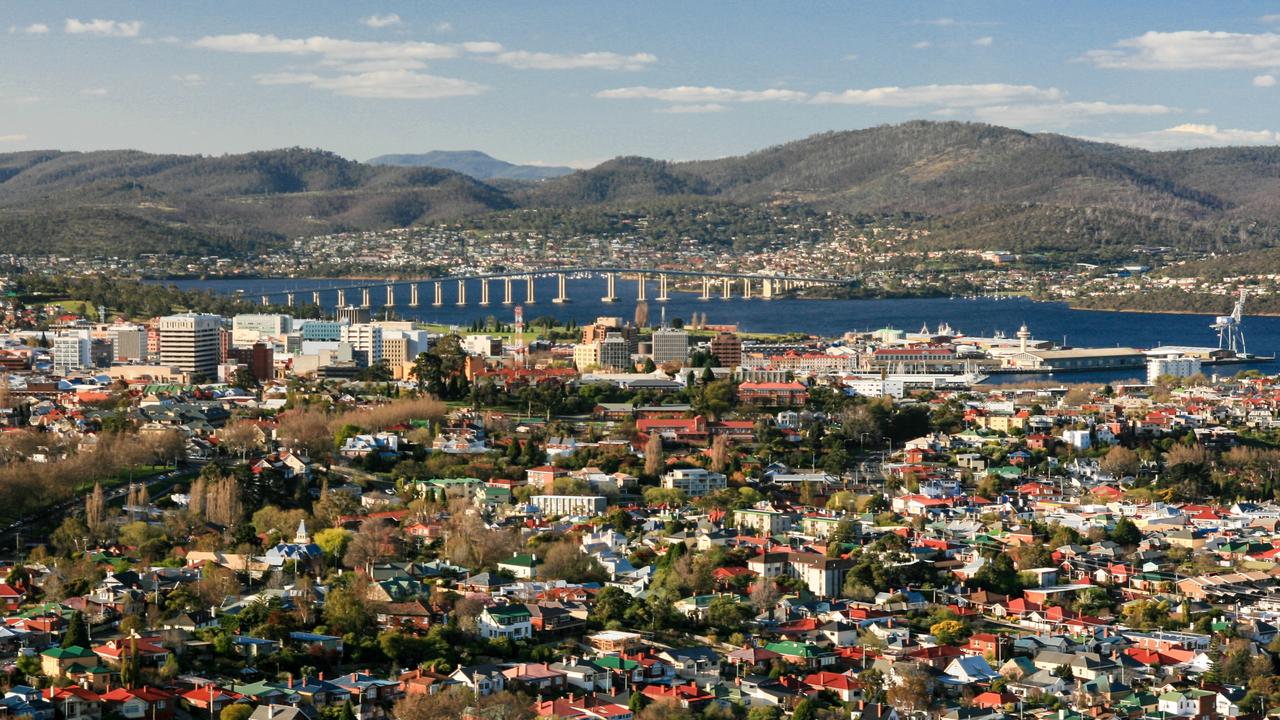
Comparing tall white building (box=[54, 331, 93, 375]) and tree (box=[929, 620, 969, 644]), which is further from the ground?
tall white building (box=[54, 331, 93, 375])

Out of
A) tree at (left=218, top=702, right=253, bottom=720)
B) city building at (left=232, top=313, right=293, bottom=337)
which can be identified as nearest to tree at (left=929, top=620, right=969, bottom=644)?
tree at (left=218, top=702, right=253, bottom=720)

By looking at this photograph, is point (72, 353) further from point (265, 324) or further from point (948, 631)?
point (948, 631)

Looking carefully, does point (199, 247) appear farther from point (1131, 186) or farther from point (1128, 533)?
point (1128, 533)

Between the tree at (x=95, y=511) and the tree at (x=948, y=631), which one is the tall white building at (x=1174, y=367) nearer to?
the tree at (x=95, y=511)

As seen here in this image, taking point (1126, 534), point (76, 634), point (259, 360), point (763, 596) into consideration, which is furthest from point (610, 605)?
point (259, 360)

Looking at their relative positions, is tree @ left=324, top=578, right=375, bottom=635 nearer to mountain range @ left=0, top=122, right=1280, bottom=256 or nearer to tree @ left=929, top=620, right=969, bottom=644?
tree @ left=929, top=620, right=969, bottom=644

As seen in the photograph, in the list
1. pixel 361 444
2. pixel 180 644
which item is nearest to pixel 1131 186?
pixel 361 444

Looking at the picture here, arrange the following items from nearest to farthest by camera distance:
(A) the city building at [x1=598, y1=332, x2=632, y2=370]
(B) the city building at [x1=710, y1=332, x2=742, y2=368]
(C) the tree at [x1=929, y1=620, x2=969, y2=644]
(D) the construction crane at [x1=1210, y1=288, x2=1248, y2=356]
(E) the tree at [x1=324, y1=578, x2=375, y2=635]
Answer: (E) the tree at [x1=324, y1=578, x2=375, y2=635] < (C) the tree at [x1=929, y1=620, x2=969, y2=644] < (B) the city building at [x1=710, y1=332, x2=742, y2=368] < (A) the city building at [x1=598, y1=332, x2=632, y2=370] < (D) the construction crane at [x1=1210, y1=288, x2=1248, y2=356]
